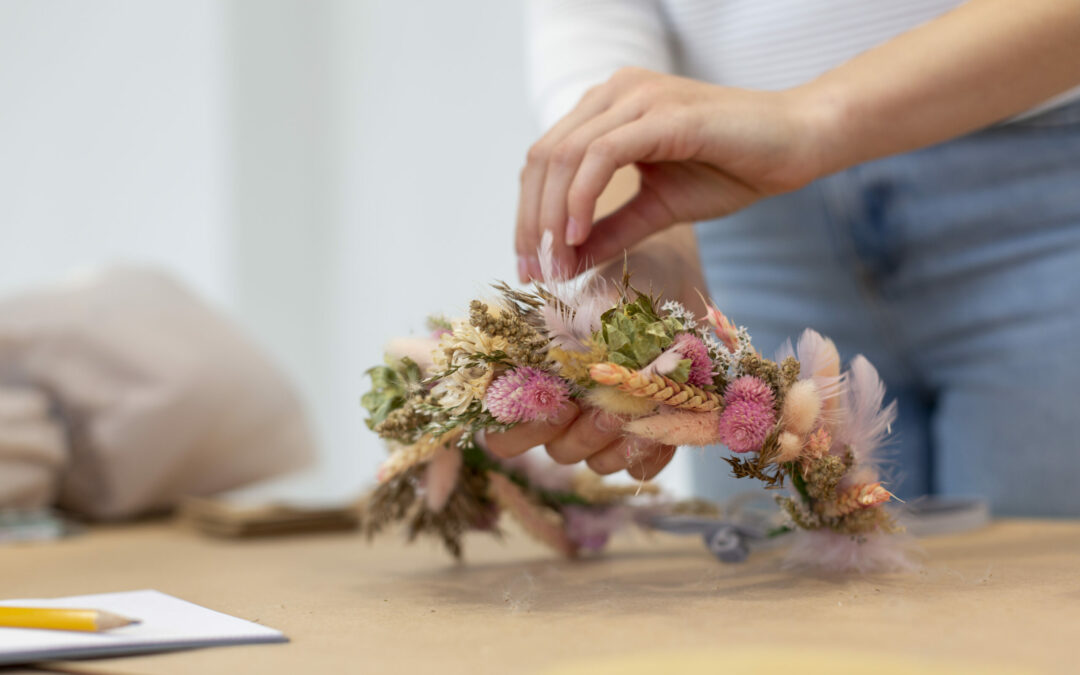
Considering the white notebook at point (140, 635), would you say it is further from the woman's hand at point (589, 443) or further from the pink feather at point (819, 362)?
the pink feather at point (819, 362)

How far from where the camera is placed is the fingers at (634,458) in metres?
0.43

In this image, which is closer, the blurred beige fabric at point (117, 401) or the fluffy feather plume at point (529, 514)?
the fluffy feather plume at point (529, 514)

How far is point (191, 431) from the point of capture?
1.05m

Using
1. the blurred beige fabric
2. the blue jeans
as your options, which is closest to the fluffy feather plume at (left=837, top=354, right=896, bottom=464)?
the blue jeans

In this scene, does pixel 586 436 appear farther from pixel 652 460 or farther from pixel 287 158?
pixel 287 158

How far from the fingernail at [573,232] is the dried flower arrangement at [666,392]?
4.5 inches

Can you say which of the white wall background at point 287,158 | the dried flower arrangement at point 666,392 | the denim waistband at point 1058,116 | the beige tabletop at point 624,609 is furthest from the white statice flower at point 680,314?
the white wall background at point 287,158

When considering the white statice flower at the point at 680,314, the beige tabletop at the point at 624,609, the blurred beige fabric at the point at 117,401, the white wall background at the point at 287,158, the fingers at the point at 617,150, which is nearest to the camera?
the beige tabletop at the point at 624,609

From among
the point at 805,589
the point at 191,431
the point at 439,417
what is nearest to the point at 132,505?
the point at 191,431

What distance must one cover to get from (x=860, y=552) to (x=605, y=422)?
0.16m

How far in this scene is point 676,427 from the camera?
40 cm

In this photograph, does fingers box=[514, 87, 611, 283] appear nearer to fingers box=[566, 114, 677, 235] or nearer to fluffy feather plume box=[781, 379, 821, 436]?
fingers box=[566, 114, 677, 235]

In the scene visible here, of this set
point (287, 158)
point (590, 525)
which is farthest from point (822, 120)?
point (287, 158)

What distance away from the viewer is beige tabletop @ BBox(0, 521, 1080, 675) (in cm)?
31
